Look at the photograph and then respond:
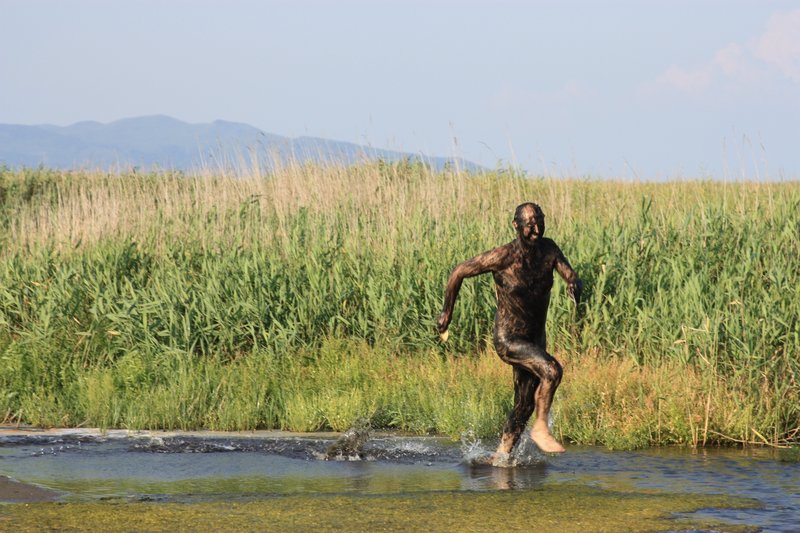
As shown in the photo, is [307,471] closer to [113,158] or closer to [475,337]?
[475,337]

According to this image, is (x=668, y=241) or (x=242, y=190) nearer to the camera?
(x=668, y=241)

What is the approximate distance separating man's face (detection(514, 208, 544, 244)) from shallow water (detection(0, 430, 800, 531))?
74.4 inches

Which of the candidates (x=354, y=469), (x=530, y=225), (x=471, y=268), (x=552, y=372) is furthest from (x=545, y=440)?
(x=530, y=225)

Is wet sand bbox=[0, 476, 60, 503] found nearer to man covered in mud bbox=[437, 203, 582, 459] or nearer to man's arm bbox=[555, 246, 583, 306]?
man covered in mud bbox=[437, 203, 582, 459]

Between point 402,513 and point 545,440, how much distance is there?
2.03m

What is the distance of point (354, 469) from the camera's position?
9.10 m

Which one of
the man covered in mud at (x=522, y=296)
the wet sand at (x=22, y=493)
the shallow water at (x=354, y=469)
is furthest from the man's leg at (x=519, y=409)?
the wet sand at (x=22, y=493)

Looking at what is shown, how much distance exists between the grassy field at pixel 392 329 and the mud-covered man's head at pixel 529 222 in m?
2.47

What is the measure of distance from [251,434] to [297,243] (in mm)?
5564

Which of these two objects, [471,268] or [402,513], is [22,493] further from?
[471,268]

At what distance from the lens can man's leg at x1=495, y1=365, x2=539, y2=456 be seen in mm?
9094

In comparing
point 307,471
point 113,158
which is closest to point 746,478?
point 307,471

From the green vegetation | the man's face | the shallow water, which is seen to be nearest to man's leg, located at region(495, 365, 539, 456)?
the shallow water

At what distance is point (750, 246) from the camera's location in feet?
46.3
